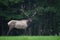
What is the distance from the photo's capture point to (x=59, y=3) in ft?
53.1

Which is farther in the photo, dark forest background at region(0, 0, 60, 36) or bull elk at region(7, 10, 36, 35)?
dark forest background at region(0, 0, 60, 36)

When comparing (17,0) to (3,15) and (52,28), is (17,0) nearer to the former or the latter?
(3,15)

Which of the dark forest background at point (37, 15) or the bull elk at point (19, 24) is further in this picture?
the dark forest background at point (37, 15)

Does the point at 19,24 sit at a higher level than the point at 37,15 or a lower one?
lower

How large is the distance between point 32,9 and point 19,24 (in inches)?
57.0

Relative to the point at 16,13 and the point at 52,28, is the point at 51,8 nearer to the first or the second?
the point at 52,28

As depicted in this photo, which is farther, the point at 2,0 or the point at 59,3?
the point at 59,3

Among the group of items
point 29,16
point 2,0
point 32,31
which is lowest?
point 32,31

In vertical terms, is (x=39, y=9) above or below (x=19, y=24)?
above

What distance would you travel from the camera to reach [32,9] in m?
15.9

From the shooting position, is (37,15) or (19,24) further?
(37,15)

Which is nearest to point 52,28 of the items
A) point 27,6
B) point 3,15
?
point 27,6

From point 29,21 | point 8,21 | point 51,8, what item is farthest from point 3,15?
point 51,8

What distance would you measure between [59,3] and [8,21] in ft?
12.8
